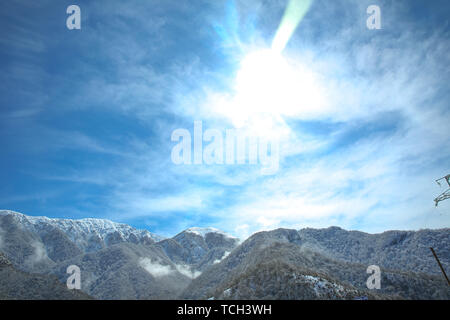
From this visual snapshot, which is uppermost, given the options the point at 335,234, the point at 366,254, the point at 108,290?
the point at 335,234

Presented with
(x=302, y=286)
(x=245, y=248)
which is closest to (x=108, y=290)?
(x=245, y=248)

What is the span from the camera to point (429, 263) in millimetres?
121812

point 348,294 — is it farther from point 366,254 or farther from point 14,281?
point 366,254

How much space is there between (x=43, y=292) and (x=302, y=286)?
254ft

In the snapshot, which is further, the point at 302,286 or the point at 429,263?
the point at 429,263

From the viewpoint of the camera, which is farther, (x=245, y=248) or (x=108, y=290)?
(x=108, y=290)

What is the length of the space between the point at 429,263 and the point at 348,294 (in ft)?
→ 287
